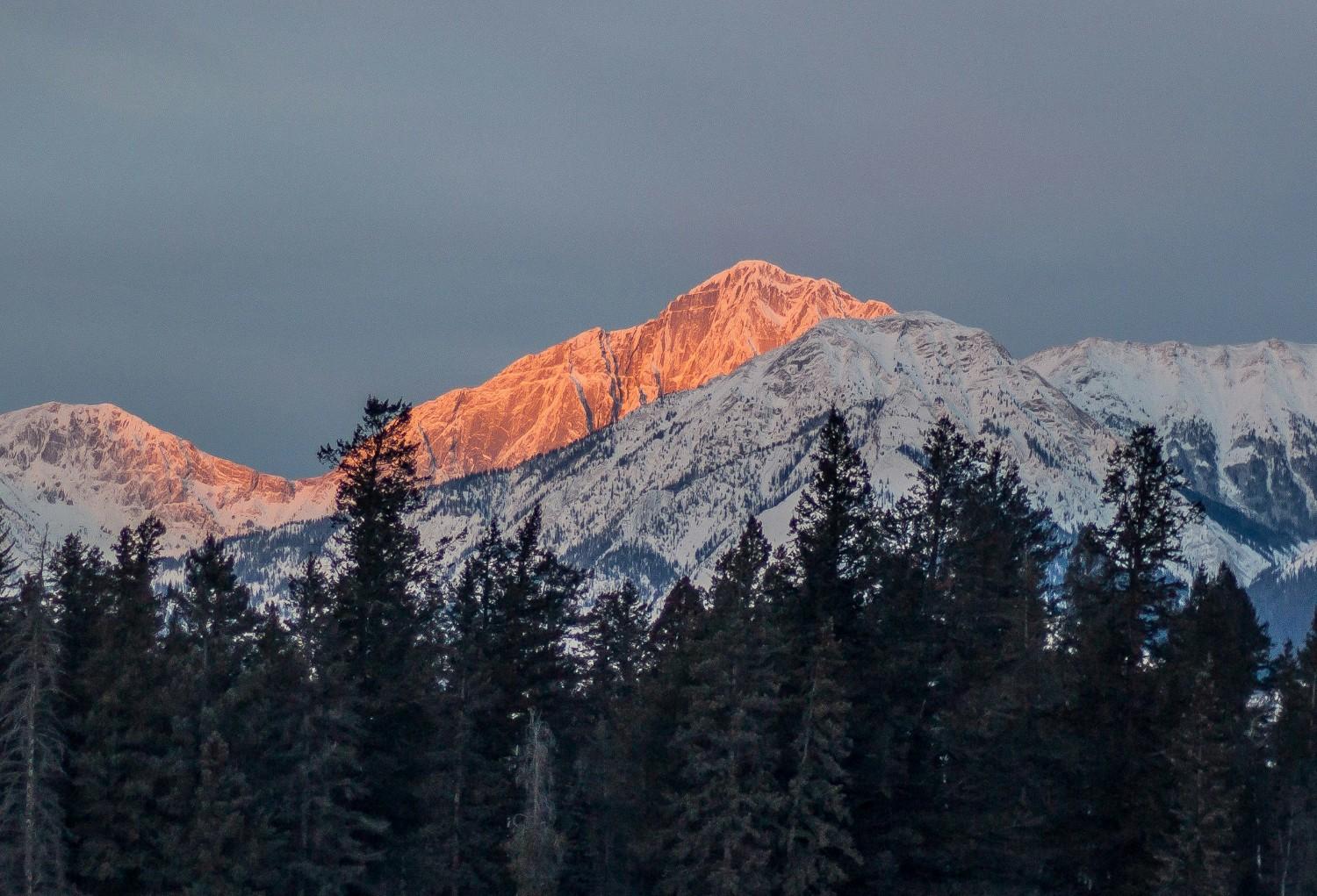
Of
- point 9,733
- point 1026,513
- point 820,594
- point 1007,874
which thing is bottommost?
point 1007,874

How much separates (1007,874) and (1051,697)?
6671 mm

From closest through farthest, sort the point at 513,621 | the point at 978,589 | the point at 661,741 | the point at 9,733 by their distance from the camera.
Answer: the point at 9,733 < the point at 978,589 < the point at 661,741 < the point at 513,621

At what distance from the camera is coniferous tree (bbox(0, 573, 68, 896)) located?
1976 inches

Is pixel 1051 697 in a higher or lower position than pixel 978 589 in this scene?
lower

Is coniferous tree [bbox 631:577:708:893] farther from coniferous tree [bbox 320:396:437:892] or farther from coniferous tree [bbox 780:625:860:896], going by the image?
coniferous tree [bbox 320:396:437:892]

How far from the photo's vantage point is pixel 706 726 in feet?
162

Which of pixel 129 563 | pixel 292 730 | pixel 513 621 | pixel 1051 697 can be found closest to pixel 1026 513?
pixel 1051 697

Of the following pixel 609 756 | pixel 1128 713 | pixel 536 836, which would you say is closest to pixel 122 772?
pixel 536 836

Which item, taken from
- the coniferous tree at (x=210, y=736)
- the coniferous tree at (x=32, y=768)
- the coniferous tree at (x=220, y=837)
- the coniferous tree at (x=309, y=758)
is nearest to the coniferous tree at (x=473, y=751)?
the coniferous tree at (x=309, y=758)

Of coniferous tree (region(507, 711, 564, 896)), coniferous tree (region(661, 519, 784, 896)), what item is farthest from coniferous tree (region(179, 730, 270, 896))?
coniferous tree (region(661, 519, 784, 896))

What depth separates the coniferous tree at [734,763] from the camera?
48.3 m

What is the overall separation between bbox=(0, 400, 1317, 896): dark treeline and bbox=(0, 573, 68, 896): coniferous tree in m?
0.19

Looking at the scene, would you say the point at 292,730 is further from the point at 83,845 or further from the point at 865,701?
the point at 865,701

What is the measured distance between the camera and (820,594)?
172 feet
